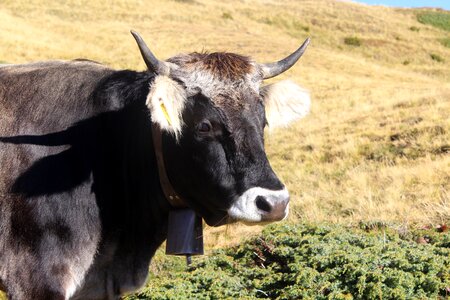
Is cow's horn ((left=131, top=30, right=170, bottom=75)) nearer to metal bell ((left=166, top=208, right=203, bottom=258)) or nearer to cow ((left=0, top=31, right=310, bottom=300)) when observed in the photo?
cow ((left=0, top=31, right=310, bottom=300))

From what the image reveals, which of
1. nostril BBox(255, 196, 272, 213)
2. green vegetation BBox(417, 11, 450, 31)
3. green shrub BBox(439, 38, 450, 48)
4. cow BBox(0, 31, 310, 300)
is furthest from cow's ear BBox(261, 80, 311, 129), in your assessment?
green vegetation BBox(417, 11, 450, 31)

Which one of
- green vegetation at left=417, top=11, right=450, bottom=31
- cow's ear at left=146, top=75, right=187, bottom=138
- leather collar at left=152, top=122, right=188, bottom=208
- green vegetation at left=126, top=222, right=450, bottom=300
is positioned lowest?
green vegetation at left=417, top=11, right=450, bottom=31

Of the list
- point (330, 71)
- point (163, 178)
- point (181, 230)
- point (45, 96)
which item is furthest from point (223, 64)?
point (330, 71)

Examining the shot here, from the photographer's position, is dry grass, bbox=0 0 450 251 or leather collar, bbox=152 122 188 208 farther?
dry grass, bbox=0 0 450 251

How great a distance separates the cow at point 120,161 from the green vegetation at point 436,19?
187 ft

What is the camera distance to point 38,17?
41.2 metres

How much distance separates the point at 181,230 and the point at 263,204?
786mm

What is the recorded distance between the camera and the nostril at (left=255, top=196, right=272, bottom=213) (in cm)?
360

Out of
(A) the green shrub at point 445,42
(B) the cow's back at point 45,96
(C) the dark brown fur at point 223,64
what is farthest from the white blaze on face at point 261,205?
(A) the green shrub at point 445,42

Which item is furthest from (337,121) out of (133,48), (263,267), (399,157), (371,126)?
(133,48)

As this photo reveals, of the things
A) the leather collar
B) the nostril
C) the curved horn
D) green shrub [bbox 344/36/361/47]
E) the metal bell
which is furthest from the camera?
green shrub [bbox 344/36/361/47]

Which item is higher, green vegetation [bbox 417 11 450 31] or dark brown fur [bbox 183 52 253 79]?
dark brown fur [bbox 183 52 253 79]

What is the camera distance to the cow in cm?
379

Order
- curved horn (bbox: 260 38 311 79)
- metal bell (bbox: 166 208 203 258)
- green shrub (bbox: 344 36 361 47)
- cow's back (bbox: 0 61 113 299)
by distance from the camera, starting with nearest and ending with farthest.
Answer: cow's back (bbox: 0 61 113 299), metal bell (bbox: 166 208 203 258), curved horn (bbox: 260 38 311 79), green shrub (bbox: 344 36 361 47)
